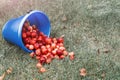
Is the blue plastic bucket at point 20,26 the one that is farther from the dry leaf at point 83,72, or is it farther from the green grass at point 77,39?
the dry leaf at point 83,72

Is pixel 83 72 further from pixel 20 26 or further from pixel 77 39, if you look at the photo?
pixel 20 26

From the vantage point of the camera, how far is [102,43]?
3439 millimetres

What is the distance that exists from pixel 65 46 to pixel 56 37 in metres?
0.27

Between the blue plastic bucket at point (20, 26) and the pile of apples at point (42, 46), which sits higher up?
the blue plastic bucket at point (20, 26)

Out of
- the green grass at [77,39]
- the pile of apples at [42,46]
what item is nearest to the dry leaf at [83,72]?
the green grass at [77,39]

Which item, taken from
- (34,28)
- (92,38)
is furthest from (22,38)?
(92,38)

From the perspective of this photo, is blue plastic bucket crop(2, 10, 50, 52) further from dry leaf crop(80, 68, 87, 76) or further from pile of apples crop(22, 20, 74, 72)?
dry leaf crop(80, 68, 87, 76)

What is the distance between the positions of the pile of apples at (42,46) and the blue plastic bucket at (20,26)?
100 mm

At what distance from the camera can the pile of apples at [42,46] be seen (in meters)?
3.17

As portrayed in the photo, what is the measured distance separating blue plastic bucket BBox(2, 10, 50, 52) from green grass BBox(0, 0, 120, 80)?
126 mm

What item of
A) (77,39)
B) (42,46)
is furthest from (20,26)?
(77,39)

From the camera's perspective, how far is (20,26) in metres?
3.11

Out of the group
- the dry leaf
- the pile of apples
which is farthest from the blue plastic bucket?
the dry leaf

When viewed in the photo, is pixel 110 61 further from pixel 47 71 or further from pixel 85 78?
pixel 47 71
